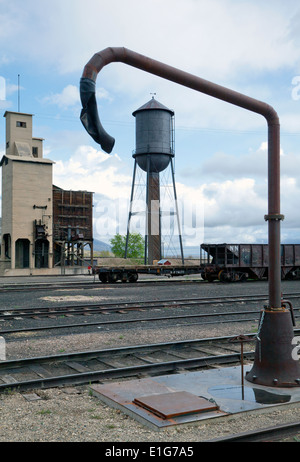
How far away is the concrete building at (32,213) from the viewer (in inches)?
1981

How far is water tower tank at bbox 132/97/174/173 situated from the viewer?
45188 millimetres

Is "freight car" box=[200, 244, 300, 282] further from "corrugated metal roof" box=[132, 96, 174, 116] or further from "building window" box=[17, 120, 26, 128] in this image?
"building window" box=[17, 120, 26, 128]

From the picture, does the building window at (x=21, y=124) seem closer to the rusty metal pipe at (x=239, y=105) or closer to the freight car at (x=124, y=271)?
the freight car at (x=124, y=271)

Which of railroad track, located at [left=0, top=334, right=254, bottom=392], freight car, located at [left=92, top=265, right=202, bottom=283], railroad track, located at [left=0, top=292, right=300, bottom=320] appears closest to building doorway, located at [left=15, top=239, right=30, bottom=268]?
freight car, located at [left=92, top=265, right=202, bottom=283]

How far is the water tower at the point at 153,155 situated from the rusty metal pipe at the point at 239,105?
3698cm

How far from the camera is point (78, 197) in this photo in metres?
56.4

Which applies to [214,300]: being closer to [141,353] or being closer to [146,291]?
[146,291]

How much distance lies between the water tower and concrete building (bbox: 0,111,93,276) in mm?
10471

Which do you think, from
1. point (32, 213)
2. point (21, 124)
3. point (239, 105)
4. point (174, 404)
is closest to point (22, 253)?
point (32, 213)

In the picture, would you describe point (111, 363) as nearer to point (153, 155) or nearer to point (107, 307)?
point (107, 307)

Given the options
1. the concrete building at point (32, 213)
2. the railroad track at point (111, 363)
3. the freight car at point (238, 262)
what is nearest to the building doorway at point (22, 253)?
the concrete building at point (32, 213)
